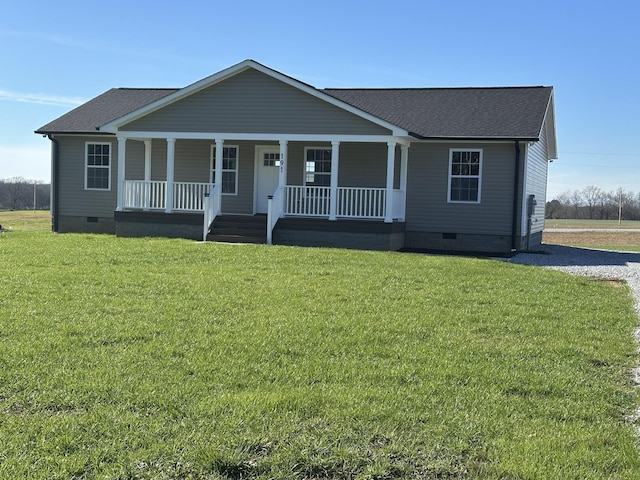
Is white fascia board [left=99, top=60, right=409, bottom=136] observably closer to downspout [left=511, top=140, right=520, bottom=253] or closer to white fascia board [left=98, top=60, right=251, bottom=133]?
white fascia board [left=98, top=60, right=251, bottom=133]

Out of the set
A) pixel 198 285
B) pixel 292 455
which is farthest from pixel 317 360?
pixel 198 285

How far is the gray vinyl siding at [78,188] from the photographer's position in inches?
845

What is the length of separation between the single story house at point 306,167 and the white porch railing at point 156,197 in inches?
2.2

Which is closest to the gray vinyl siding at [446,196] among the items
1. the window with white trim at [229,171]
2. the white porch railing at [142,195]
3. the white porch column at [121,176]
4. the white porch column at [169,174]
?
the window with white trim at [229,171]

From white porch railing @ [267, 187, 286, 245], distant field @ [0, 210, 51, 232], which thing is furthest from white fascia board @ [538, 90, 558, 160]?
distant field @ [0, 210, 51, 232]

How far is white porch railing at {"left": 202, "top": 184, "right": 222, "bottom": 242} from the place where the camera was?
17.7 m

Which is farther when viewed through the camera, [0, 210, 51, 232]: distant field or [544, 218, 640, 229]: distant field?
[544, 218, 640, 229]: distant field

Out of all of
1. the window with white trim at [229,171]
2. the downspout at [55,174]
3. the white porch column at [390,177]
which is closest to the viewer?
the white porch column at [390,177]

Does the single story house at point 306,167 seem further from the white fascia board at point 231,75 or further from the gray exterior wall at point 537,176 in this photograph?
the gray exterior wall at point 537,176

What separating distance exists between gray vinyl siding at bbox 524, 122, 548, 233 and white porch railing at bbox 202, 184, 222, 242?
837 centimetres

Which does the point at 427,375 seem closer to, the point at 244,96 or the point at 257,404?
the point at 257,404

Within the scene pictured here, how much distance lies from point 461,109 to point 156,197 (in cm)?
928

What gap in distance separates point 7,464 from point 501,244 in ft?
53.8

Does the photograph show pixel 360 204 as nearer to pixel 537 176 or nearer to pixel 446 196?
pixel 446 196
